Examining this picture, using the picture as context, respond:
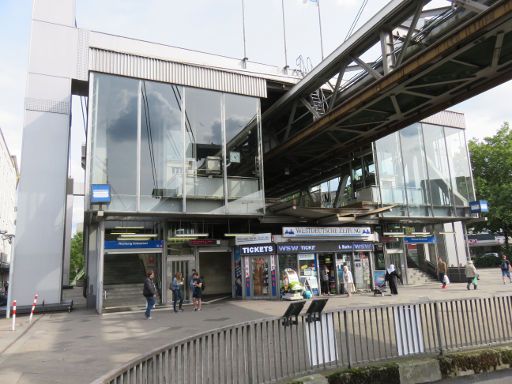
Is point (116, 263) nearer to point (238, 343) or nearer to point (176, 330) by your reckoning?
point (176, 330)

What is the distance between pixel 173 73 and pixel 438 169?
19469mm

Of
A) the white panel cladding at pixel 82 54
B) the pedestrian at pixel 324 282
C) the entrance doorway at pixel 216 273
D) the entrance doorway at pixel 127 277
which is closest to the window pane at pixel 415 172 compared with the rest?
the pedestrian at pixel 324 282

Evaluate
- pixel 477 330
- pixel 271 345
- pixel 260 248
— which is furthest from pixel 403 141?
pixel 271 345

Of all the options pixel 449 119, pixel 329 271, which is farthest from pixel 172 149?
pixel 449 119

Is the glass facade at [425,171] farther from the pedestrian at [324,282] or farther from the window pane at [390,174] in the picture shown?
the pedestrian at [324,282]

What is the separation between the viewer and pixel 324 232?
2000 centimetres

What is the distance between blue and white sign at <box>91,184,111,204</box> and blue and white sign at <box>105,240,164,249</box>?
244 cm

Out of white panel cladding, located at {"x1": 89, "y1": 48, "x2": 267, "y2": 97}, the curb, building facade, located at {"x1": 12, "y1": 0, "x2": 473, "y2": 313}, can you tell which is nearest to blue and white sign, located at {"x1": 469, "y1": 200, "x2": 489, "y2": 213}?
building facade, located at {"x1": 12, "y1": 0, "x2": 473, "y2": 313}

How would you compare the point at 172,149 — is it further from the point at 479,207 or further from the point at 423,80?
the point at 479,207

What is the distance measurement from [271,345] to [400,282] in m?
23.3

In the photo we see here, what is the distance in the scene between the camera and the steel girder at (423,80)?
449 inches

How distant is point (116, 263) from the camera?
22000 mm

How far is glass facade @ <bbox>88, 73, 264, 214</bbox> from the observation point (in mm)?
16969

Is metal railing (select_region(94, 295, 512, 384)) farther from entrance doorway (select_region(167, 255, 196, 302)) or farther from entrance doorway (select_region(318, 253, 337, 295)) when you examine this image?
entrance doorway (select_region(167, 255, 196, 302))
